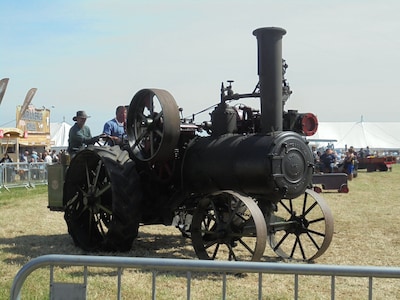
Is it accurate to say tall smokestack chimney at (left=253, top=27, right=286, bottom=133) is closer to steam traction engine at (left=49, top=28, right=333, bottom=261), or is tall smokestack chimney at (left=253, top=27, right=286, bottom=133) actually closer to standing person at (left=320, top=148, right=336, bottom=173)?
steam traction engine at (left=49, top=28, right=333, bottom=261)

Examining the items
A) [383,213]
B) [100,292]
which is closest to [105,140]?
[100,292]

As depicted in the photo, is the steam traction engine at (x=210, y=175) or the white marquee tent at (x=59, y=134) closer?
the steam traction engine at (x=210, y=175)

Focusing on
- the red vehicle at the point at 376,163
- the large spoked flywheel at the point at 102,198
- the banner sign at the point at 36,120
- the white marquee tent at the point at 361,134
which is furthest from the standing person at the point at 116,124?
the white marquee tent at the point at 361,134

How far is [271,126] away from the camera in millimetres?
5645

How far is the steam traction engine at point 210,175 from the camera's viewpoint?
5473 millimetres

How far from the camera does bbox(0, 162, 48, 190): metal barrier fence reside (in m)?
16.5

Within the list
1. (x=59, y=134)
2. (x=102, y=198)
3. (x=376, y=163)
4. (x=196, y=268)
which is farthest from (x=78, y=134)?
(x=59, y=134)

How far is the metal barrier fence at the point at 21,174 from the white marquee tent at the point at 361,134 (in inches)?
1362

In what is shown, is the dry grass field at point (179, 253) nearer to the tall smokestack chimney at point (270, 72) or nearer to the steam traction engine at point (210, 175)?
the steam traction engine at point (210, 175)

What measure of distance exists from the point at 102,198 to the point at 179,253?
117cm

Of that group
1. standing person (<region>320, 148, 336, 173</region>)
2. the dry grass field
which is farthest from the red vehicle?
the dry grass field

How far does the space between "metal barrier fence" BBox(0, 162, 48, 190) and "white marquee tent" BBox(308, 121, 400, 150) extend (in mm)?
34597

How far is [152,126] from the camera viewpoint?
6.08 metres

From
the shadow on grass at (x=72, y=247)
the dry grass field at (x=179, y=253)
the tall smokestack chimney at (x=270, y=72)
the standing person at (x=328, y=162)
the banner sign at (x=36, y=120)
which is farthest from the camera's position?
the banner sign at (x=36, y=120)
